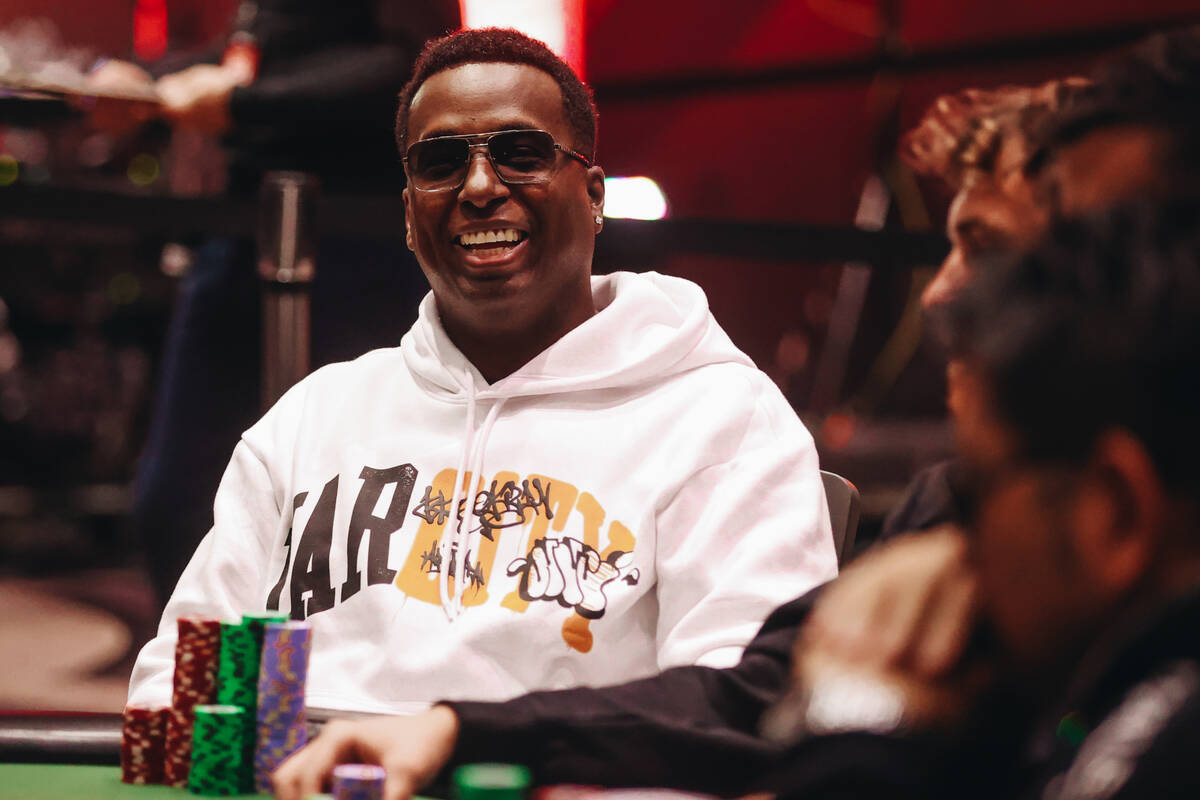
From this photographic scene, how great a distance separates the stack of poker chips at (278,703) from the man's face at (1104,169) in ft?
2.76

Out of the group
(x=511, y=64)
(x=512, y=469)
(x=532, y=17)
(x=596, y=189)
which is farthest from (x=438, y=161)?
(x=532, y=17)

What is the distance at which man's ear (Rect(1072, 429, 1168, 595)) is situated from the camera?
0.71 m

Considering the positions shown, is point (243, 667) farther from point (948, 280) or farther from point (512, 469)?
point (948, 280)

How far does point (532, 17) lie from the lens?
3.82 metres

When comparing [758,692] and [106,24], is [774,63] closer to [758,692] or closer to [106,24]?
[106,24]

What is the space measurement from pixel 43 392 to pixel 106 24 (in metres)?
1.96

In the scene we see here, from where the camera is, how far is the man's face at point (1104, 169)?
3.13 feet

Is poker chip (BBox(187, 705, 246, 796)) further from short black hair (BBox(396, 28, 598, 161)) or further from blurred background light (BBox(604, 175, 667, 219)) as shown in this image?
blurred background light (BBox(604, 175, 667, 219))

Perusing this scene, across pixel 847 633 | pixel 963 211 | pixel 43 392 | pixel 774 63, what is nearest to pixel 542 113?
pixel 963 211

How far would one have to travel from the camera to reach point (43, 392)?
6742mm

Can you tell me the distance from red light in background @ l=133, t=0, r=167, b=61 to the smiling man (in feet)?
18.6

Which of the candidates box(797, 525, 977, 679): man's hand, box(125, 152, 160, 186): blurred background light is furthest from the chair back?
box(125, 152, 160, 186): blurred background light

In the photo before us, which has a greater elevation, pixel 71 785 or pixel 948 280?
pixel 948 280

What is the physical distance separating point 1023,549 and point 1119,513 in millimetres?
55
